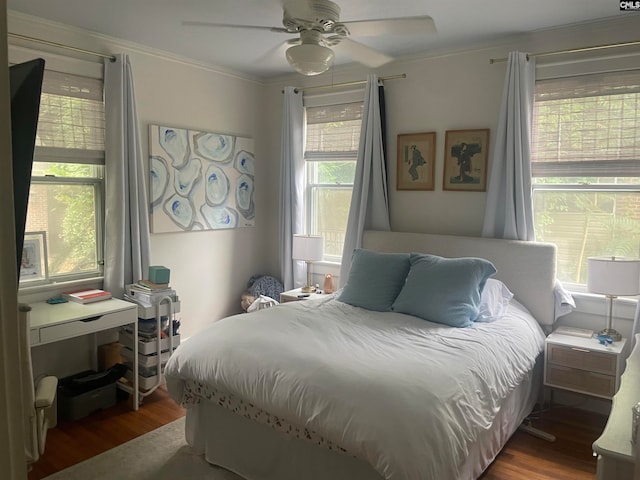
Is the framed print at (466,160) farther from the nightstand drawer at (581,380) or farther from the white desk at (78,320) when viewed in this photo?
the white desk at (78,320)

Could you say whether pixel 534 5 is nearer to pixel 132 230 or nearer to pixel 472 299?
pixel 472 299

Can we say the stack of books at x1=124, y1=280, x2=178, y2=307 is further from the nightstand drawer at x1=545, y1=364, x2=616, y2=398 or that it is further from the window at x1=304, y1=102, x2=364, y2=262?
the nightstand drawer at x1=545, y1=364, x2=616, y2=398

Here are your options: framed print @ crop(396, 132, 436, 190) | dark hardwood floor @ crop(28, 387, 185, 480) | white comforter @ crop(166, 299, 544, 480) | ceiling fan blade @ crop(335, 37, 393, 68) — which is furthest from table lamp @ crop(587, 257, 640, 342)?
dark hardwood floor @ crop(28, 387, 185, 480)

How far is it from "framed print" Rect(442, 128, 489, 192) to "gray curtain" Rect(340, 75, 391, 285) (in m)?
0.57

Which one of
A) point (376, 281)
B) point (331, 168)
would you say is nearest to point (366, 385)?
point (376, 281)

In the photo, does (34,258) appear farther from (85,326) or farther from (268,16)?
(268,16)

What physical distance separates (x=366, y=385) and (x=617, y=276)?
1.89m

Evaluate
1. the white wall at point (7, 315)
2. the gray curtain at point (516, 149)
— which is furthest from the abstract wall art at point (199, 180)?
the white wall at point (7, 315)

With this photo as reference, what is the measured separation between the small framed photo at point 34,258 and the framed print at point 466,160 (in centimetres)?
313

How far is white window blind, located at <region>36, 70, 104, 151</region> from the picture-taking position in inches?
133

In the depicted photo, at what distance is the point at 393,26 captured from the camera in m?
2.64

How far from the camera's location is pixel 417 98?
13.7 ft

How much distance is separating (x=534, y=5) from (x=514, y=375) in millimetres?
2236

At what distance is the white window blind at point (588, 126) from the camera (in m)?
3.26
